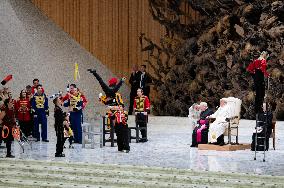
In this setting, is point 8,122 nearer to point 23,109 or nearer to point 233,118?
point 23,109

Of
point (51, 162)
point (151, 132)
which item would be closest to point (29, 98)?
point (151, 132)

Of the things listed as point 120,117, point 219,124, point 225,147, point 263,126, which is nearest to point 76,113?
point 120,117

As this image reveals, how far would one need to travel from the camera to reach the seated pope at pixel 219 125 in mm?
A: 18578

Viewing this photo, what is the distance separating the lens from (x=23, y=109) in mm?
21062

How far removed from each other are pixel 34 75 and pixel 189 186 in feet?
43.9

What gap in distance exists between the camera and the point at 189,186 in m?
14.3

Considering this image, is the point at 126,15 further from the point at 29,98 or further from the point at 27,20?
the point at 29,98

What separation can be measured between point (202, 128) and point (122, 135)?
188cm

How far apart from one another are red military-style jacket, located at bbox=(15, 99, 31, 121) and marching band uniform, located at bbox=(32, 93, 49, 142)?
14 cm

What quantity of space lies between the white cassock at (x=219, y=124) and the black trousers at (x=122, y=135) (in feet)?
5.92

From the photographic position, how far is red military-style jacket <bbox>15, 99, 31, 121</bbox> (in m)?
21.0

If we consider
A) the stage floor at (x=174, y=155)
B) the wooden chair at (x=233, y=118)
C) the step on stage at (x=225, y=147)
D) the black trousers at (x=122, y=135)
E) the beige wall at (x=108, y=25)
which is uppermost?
the beige wall at (x=108, y=25)

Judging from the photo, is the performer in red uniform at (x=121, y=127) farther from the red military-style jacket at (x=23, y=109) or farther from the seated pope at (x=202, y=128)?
the red military-style jacket at (x=23, y=109)

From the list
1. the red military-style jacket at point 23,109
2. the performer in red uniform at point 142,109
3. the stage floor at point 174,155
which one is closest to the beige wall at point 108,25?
the stage floor at point 174,155
